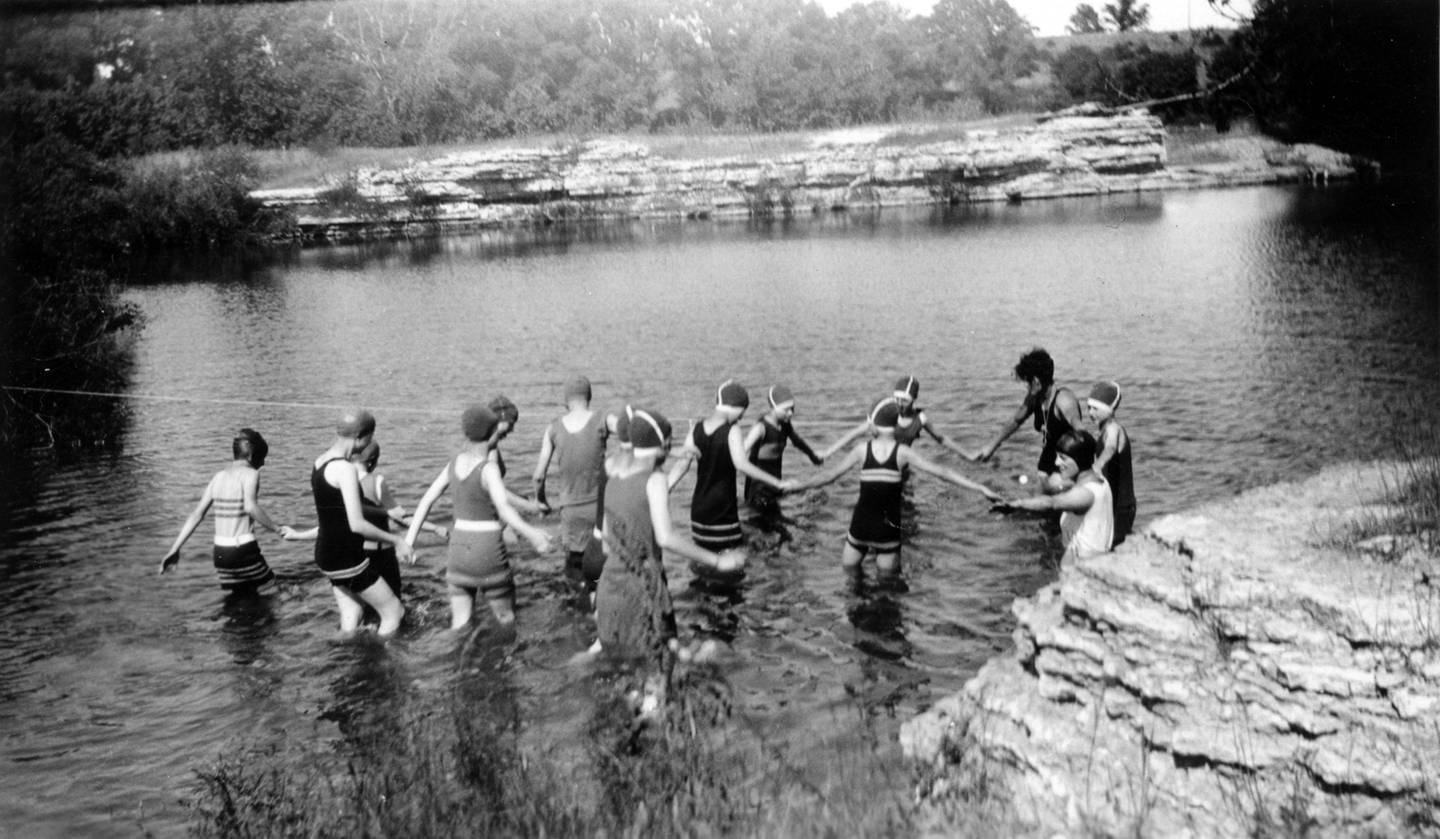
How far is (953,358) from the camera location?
875 inches

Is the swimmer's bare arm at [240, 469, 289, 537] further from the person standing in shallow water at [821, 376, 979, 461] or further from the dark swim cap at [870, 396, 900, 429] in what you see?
the person standing in shallow water at [821, 376, 979, 461]

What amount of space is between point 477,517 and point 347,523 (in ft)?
4.07

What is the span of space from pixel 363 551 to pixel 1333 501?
27.3 ft

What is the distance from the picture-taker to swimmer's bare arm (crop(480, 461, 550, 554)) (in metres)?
8.10

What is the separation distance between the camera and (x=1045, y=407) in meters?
12.3

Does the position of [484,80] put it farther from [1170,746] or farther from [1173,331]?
[1170,746]

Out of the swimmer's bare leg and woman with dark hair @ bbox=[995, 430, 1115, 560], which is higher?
woman with dark hair @ bbox=[995, 430, 1115, 560]

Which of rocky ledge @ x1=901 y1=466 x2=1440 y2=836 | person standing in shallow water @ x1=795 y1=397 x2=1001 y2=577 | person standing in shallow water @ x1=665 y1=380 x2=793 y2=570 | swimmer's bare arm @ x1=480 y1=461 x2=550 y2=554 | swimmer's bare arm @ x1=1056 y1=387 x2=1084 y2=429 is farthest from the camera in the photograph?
swimmer's bare arm @ x1=1056 y1=387 x2=1084 y2=429

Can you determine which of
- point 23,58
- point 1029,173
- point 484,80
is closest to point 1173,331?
point 23,58

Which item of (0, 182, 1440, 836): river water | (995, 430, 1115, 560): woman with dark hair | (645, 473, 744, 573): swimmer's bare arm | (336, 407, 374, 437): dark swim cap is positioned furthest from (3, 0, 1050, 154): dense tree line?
(995, 430, 1115, 560): woman with dark hair

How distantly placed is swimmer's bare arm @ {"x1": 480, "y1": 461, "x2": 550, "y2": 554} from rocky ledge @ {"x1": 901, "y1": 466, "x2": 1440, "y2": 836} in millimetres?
3147

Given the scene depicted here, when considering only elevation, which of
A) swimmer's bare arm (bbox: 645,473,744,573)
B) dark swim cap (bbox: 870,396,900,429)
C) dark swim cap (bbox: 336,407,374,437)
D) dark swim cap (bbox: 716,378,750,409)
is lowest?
swimmer's bare arm (bbox: 645,473,744,573)

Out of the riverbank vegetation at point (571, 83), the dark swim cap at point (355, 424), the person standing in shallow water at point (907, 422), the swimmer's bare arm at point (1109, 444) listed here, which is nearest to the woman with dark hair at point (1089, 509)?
the swimmer's bare arm at point (1109, 444)

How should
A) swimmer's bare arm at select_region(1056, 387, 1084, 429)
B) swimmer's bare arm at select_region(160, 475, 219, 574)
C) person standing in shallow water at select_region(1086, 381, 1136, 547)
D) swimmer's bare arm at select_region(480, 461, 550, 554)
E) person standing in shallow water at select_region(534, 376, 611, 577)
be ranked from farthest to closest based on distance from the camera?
1. swimmer's bare arm at select_region(1056, 387, 1084, 429)
2. swimmer's bare arm at select_region(160, 475, 219, 574)
3. person standing in shallow water at select_region(534, 376, 611, 577)
4. person standing in shallow water at select_region(1086, 381, 1136, 547)
5. swimmer's bare arm at select_region(480, 461, 550, 554)
